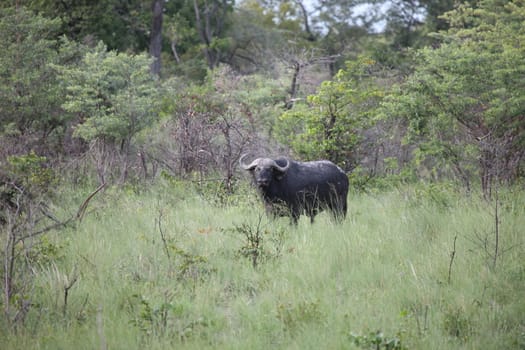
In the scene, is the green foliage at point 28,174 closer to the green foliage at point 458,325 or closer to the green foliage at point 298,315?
the green foliage at point 298,315

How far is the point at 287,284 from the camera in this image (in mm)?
5551

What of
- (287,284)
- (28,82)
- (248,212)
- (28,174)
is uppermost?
(28,82)

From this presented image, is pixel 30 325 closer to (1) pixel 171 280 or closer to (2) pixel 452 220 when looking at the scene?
(1) pixel 171 280

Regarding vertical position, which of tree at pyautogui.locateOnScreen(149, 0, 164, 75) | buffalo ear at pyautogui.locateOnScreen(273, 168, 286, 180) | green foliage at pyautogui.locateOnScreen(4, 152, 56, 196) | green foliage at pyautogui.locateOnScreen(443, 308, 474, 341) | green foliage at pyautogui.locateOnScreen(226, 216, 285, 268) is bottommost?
green foliage at pyautogui.locateOnScreen(226, 216, 285, 268)

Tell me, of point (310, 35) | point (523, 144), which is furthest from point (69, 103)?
point (310, 35)

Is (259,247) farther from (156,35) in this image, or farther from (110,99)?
(156,35)

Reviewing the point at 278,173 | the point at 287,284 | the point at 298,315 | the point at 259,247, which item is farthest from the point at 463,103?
the point at 298,315

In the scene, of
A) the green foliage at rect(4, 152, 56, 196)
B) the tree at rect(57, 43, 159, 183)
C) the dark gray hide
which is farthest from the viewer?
the tree at rect(57, 43, 159, 183)

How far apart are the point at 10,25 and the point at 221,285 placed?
11330 millimetres

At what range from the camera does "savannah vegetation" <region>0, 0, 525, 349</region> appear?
188 inches

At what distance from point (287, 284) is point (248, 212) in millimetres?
3193

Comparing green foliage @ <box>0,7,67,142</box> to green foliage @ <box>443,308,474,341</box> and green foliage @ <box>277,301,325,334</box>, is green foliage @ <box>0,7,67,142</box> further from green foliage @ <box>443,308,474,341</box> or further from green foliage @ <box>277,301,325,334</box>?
green foliage @ <box>443,308,474,341</box>

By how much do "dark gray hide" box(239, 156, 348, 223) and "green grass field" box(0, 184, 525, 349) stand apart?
357 millimetres

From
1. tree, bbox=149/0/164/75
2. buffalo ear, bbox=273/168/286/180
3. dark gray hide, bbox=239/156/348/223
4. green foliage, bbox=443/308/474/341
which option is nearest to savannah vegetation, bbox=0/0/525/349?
green foliage, bbox=443/308/474/341
